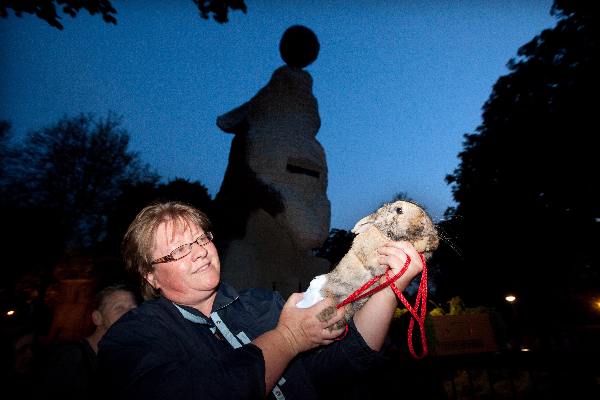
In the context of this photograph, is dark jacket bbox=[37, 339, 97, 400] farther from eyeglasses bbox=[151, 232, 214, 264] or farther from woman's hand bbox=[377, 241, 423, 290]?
woman's hand bbox=[377, 241, 423, 290]

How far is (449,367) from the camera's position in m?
3.51

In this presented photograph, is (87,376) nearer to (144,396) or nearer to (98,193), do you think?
(144,396)

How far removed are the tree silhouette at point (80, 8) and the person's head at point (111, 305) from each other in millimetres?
6227

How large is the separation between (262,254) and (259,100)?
3958mm

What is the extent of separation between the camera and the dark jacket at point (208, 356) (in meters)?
1.05

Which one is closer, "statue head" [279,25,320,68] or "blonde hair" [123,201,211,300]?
"blonde hair" [123,201,211,300]

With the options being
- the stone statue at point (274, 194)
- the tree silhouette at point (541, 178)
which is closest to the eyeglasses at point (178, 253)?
the stone statue at point (274, 194)

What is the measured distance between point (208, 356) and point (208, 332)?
0.35 meters

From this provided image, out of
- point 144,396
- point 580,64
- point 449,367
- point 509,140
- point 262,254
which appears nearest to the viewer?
point 144,396

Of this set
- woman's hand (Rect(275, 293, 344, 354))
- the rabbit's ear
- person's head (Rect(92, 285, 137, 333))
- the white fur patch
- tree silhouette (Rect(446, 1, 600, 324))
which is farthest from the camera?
tree silhouette (Rect(446, 1, 600, 324))

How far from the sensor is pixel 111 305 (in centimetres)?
345

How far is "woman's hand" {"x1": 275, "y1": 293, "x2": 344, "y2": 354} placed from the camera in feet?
4.44

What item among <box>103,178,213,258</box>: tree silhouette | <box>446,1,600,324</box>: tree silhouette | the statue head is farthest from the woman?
<box>446,1,600,324</box>: tree silhouette

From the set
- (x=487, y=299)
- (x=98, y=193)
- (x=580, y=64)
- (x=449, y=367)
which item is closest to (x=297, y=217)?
(x=449, y=367)
